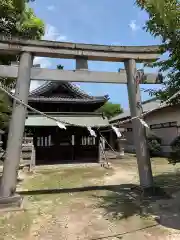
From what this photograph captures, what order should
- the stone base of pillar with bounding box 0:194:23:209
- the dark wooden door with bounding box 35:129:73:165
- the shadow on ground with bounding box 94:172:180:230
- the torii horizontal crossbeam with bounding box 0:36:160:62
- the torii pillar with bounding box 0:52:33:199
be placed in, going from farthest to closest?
the dark wooden door with bounding box 35:129:73:165 < the torii horizontal crossbeam with bounding box 0:36:160:62 < the torii pillar with bounding box 0:52:33:199 < the stone base of pillar with bounding box 0:194:23:209 < the shadow on ground with bounding box 94:172:180:230

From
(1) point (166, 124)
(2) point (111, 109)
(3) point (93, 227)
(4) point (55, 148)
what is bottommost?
(3) point (93, 227)

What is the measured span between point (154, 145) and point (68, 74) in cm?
1509

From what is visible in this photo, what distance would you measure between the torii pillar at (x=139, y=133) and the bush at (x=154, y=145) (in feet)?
44.2

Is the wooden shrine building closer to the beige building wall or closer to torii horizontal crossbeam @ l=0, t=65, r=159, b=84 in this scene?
the beige building wall

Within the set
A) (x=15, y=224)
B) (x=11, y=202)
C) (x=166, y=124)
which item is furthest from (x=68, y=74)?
(x=166, y=124)

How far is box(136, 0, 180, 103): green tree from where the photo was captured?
15.2 feet

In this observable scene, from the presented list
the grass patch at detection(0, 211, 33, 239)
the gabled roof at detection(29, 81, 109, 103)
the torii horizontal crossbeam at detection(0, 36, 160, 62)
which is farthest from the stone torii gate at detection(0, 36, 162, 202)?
the gabled roof at detection(29, 81, 109, 103)

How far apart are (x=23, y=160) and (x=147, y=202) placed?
10718 mm

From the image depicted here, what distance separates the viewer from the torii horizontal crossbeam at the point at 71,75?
721 centimetres

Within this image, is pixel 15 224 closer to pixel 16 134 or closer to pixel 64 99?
pixel 16 134

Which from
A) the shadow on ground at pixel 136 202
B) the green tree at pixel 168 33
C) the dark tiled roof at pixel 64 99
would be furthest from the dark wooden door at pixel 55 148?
the green tree at pixel 168 33

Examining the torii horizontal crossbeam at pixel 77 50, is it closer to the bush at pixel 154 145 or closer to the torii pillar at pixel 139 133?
the torii pillar at pixel 139 133

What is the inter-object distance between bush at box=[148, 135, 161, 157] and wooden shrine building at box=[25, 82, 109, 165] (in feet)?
14.3

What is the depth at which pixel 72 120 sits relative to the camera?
19062 mm
